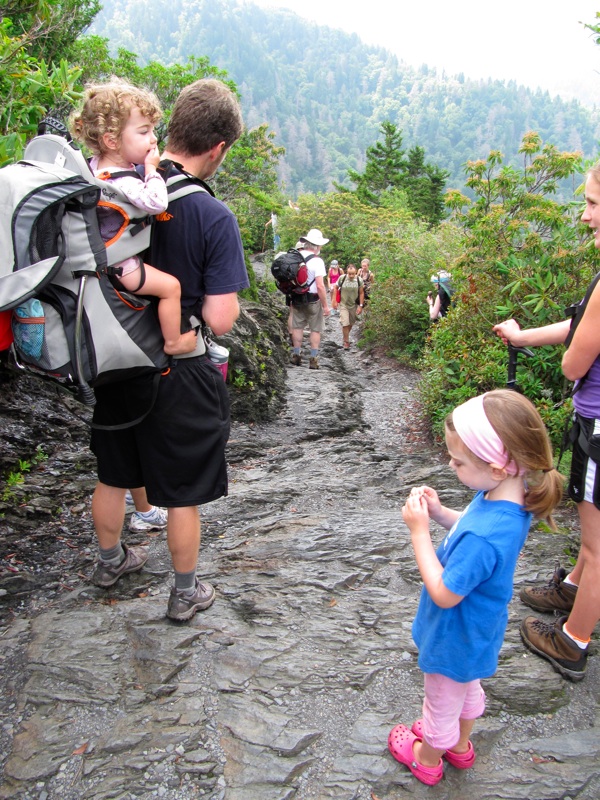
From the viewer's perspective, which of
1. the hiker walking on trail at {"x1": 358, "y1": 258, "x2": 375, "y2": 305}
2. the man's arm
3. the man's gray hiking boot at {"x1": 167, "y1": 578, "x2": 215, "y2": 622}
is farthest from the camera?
the hiker walking on trail at {"x1": 358, "y1": 258, "x2": 375, "y2": 305}

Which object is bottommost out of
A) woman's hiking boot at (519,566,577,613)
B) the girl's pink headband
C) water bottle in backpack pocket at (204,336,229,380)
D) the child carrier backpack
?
woman's hiking boot at (519,566,577,613)

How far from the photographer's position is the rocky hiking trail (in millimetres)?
1992

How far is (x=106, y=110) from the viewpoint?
84.8 inches

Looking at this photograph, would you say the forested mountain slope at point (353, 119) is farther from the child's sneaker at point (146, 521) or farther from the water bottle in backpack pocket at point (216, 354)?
the water bottle in backpack pocket at point (216, 354)

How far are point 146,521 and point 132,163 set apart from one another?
2143mm

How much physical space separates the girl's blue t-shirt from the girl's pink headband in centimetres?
13

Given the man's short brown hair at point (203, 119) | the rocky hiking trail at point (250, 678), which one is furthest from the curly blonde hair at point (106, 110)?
the rocky hiking trail at point (250, 678)

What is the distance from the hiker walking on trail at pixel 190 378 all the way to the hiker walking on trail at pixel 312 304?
20.6 ft

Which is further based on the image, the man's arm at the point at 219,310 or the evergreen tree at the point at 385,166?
the evergreen tree at the point at 385,166

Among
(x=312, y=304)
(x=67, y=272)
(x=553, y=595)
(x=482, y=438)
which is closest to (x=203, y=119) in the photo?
(x=67, y=272)

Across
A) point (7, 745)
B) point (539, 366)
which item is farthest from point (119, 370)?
point (539, 366)

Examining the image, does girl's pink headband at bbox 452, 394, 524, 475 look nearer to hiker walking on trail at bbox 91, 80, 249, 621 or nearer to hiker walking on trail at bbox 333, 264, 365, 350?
hiker walking on trail at bbox 91, 80, 249, 621

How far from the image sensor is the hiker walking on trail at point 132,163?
2049mm

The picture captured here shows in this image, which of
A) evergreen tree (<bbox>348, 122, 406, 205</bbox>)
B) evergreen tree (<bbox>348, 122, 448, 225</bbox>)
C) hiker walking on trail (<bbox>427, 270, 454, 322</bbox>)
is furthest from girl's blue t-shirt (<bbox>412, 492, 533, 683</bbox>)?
evergreen tree (<bbox>348, 122, 406, 205</bbox>)
